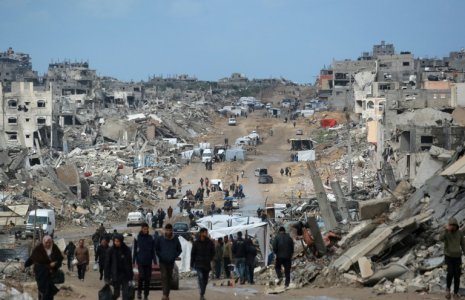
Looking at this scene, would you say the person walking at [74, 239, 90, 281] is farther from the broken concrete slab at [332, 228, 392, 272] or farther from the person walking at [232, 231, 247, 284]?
the broken concrete slab at [332, 228, 392, 272]

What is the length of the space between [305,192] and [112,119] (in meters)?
37.6

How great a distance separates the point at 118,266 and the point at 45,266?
3.61 feet

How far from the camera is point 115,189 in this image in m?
49.1

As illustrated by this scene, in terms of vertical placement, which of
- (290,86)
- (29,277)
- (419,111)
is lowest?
(29,277)

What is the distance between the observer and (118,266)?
1148cm

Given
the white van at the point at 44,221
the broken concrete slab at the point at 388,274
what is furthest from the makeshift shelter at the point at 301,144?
the broken concrete slab at the point at 388,274

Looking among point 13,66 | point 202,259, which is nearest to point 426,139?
A: point 202,259

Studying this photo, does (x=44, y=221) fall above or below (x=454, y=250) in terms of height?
below

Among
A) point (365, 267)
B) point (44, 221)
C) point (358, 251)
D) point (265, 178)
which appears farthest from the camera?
point (265, 178)

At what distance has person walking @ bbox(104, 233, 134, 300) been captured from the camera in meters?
11.5

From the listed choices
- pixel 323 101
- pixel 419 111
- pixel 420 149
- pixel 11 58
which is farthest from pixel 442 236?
pixel 11 58

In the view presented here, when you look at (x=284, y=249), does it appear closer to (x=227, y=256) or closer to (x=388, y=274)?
(x=388, y=274)

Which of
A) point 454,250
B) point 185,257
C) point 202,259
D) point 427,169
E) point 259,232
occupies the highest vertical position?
point 427,169

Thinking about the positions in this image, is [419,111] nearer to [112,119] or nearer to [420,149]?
[420,149]
